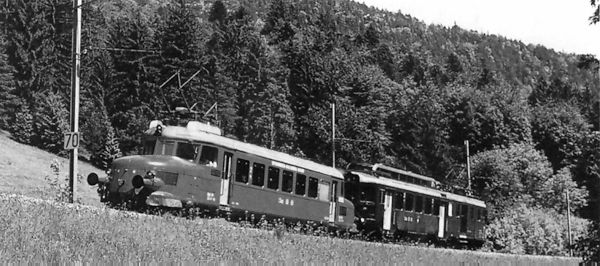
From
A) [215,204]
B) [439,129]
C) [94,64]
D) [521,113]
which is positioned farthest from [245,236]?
[521,113]

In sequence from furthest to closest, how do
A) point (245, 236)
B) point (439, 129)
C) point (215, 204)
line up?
point (439, 129) < point (215, 204) < point (245, 236)

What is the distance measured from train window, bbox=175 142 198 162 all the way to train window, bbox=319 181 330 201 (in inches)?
266

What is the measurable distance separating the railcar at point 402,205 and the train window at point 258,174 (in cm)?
813

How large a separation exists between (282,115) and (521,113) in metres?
41.4

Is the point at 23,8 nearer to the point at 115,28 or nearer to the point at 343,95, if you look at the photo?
the point at 115,28

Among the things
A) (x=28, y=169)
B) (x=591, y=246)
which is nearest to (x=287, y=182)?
(x=591, y=246)

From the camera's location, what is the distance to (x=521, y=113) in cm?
9850

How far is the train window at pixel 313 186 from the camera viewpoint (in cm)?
2539

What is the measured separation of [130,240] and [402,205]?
20.6 m

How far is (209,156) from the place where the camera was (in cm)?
2092

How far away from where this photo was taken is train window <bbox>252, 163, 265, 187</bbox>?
22.3 meters

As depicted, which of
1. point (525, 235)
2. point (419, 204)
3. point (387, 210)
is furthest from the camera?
point (525, 235)

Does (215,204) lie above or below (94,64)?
below

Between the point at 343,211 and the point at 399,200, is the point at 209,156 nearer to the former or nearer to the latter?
the point at 343,211
